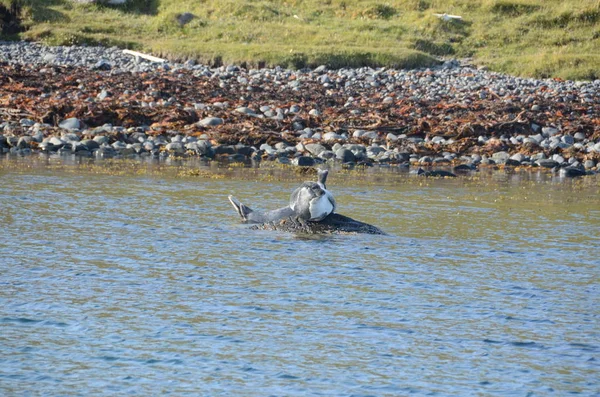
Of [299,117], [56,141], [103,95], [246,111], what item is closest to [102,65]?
[103,95]

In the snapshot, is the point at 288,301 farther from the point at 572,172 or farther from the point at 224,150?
the point at 224,150

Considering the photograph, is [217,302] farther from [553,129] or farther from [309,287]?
[553,129]

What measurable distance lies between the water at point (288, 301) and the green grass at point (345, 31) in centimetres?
2149

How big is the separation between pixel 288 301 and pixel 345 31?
107 feet

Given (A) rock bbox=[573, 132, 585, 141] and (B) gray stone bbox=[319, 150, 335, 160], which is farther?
(A) rock bbox=[573, 132, 585, 141]

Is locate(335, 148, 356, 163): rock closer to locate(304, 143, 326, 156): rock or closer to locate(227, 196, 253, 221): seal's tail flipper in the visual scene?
locate(304, 143, 326, 156): rock

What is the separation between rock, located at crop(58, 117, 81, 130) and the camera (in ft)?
72.6

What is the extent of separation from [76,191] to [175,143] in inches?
247

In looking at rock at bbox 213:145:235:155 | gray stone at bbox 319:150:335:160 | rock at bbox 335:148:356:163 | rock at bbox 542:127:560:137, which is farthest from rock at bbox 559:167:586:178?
rock at bbox 213:145:235:155

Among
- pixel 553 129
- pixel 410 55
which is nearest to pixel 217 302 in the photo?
pixel 553 129

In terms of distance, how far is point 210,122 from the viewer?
23016 millimetres

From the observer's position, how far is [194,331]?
745 cm

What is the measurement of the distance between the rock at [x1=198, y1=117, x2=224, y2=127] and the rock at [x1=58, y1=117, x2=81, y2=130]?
Result: 273 cm

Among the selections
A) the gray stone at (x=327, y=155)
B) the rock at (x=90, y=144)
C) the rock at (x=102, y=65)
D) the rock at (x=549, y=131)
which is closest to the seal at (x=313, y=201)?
the gray stone at (x=327, y=155)
